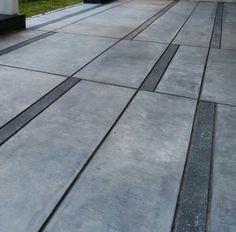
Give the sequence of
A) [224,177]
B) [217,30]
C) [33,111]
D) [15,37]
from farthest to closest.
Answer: [217,30]
[15,37]
[33,111]
[224,177]

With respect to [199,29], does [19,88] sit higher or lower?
lower

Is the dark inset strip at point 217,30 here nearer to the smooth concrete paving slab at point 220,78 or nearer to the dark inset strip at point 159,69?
the smooth concrete paving slab at point 220,78

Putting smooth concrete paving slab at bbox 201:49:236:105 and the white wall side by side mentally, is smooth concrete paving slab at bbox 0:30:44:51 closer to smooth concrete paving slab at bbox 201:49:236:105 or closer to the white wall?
the white wall

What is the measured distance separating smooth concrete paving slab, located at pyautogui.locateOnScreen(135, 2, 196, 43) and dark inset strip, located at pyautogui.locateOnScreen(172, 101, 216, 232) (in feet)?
9.06

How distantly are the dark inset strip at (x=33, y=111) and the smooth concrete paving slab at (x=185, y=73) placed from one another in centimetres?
94

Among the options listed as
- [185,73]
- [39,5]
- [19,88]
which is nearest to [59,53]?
[19,88]

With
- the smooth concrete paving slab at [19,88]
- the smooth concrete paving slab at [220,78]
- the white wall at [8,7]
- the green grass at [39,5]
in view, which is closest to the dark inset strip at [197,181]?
the smooth concrete paving slab at [220,78]

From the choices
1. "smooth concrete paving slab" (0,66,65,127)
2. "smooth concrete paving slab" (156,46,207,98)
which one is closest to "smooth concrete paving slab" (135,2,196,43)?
"smooth concrete paving slab" (156,46,207,98)

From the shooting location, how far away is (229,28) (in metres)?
6.01

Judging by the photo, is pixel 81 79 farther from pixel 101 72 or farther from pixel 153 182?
pixel 153 182

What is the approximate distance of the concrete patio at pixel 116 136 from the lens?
66.1 inches

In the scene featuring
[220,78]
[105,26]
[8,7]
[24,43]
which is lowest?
[220,78]

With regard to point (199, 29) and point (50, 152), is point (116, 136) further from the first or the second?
point (199, 29)

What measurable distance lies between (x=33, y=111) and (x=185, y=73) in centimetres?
186
